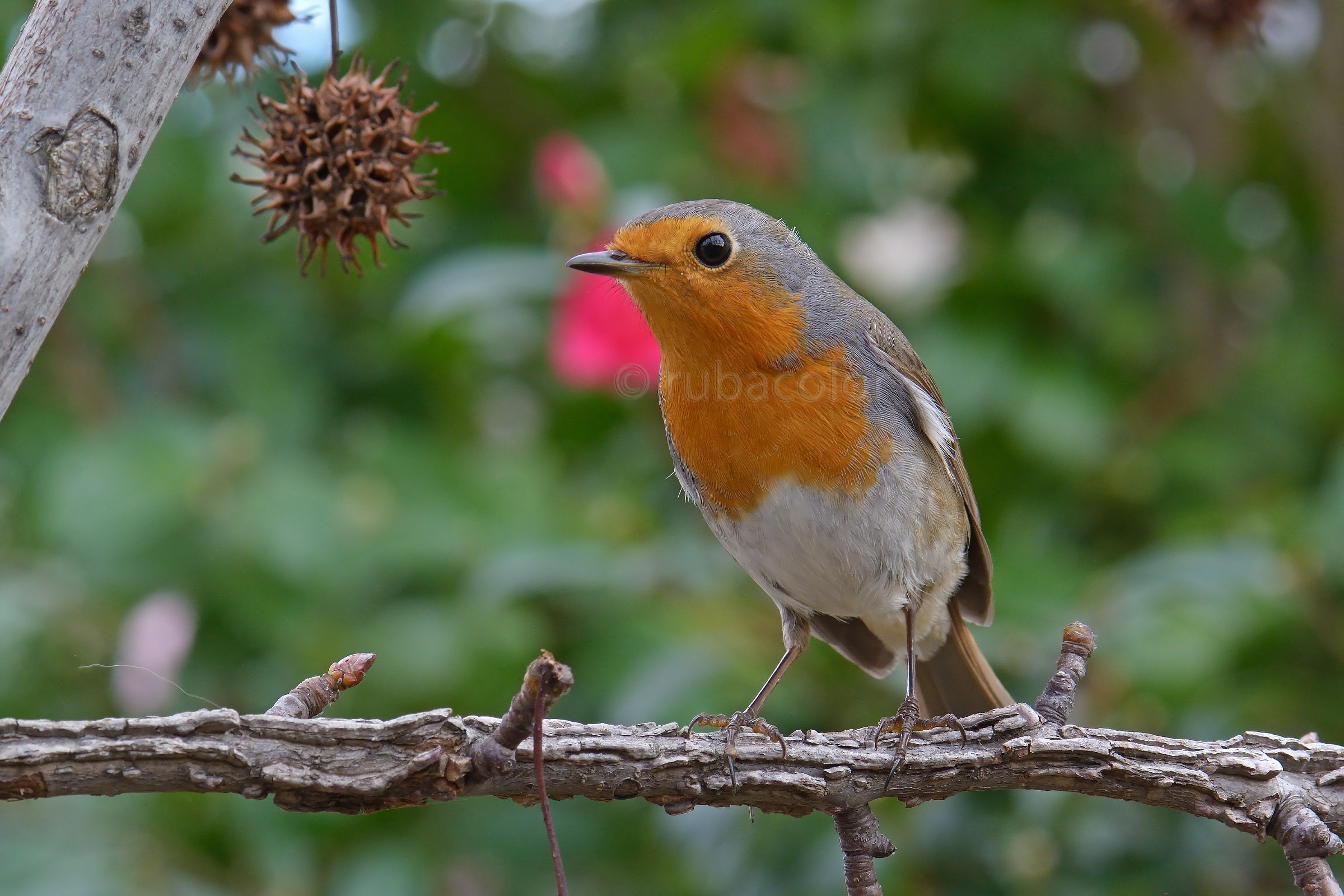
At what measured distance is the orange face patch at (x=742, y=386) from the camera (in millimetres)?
2582

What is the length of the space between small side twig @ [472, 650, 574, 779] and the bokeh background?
1.40 meters

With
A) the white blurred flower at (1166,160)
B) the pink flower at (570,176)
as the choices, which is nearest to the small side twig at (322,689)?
the pink flower at (570,176)

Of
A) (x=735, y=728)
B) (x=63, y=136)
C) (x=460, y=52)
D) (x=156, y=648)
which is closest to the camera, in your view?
(x=63, y=136)

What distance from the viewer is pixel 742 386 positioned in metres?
2.61

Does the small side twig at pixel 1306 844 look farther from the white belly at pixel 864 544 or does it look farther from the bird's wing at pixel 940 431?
the bird's wing at pixel 940 431

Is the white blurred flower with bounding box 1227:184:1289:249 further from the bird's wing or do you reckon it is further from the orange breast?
the orange breast

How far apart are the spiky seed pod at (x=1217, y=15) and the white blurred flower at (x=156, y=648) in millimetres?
2833

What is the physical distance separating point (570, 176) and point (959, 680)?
176 centimetres

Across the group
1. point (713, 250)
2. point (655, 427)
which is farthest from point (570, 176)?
point (713, 250)

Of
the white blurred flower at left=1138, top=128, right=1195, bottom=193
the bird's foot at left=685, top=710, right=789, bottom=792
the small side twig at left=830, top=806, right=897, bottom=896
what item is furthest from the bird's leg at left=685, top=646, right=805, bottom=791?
the white blurred flower at left=1138, top=128, right=1195, bottom=193

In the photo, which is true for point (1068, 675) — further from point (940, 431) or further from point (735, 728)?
point (940, 431)

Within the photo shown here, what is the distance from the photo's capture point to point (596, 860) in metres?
3.37

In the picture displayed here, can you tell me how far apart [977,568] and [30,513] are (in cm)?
275
